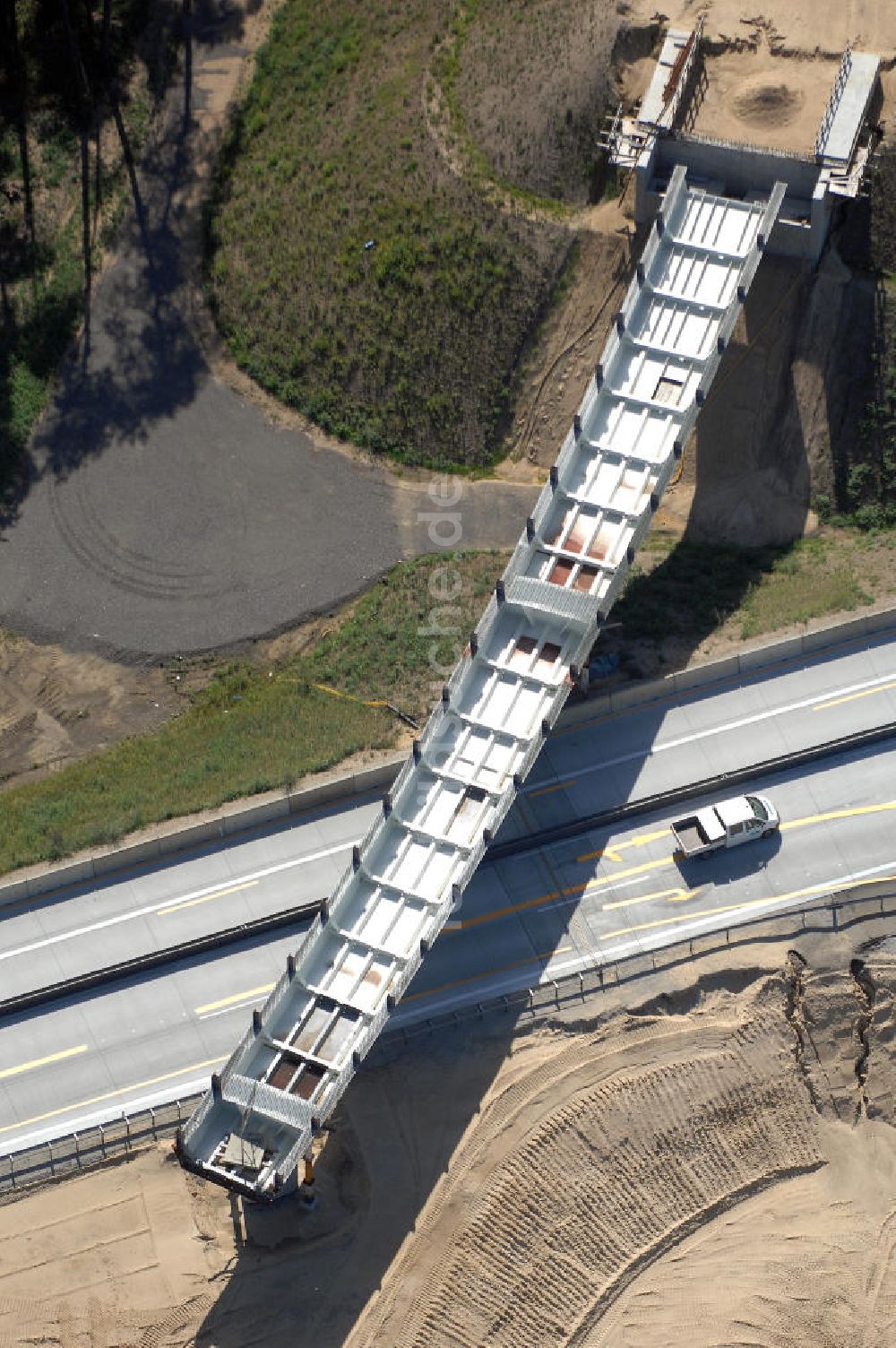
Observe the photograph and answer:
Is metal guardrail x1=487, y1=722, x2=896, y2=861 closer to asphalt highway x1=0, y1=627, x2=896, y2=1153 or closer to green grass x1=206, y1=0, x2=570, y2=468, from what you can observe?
asphalt highway x1=0, y1=627, x2=896, y2=1153

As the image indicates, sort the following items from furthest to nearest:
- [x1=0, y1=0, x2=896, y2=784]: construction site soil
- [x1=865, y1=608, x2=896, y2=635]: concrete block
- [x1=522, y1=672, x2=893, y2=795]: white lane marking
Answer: [x1=0, y1=0, x2=896, y2=784]: construction site soil → [x1=865, y1=608, x2=896, y2=635]: concrete block → [x1=522, y1=672, x2=893, y2=795]: white lane marking

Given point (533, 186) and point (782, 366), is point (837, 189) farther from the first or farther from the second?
point (533, 186)

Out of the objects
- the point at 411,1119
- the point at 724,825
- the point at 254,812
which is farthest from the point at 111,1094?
the point at 724,825

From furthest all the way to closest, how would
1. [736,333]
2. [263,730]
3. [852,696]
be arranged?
[736,333] → [263,730] → [852,696]

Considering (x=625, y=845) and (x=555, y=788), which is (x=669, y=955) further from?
(x=555, y=788)

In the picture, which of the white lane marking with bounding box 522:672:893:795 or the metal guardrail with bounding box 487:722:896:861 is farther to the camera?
the white lane marking with bounding box 522:672:893:795

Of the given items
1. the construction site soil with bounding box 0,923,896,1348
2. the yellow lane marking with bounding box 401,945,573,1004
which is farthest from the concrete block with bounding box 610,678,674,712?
the construction site soil with bounding box 0,923,896,1348

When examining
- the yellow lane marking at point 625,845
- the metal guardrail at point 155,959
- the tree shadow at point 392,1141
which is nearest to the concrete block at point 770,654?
the tree shadow at point 392,1141
